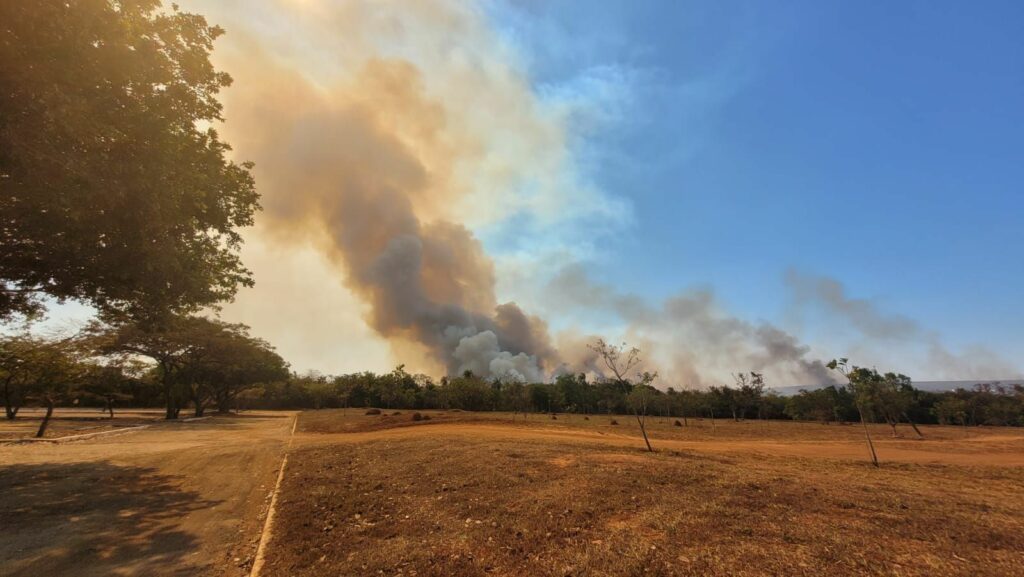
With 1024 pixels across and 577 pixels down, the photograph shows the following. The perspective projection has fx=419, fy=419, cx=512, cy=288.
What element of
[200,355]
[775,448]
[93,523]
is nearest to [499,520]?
[93,523]

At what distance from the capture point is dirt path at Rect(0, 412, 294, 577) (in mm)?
7465

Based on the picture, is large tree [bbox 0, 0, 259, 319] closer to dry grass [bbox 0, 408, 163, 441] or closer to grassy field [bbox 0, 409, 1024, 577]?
grassy field [bbox 0, 409, 1024, 577]

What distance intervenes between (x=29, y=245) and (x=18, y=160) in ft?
22.0

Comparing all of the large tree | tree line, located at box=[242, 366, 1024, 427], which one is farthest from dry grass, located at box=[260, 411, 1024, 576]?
tree line, located at box=[242, 366, 1024, 427]

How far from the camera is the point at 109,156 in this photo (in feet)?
34.9

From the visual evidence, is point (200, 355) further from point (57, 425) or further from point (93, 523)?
point (93, 523)

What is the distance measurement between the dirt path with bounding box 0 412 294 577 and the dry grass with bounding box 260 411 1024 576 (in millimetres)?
1187

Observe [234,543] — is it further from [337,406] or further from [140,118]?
[337,406]

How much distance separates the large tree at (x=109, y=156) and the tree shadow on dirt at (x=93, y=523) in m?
6.19

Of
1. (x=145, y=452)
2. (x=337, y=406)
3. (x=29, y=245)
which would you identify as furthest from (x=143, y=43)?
(x=337, y=406)

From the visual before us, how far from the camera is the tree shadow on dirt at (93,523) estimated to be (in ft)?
24.1

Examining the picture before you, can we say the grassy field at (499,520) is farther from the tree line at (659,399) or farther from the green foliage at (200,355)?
the tree line at (659,399)

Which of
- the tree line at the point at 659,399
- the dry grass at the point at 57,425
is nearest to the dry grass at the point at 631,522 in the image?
the dry grass at the point at 57,425

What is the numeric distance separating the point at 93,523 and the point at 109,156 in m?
8.79
